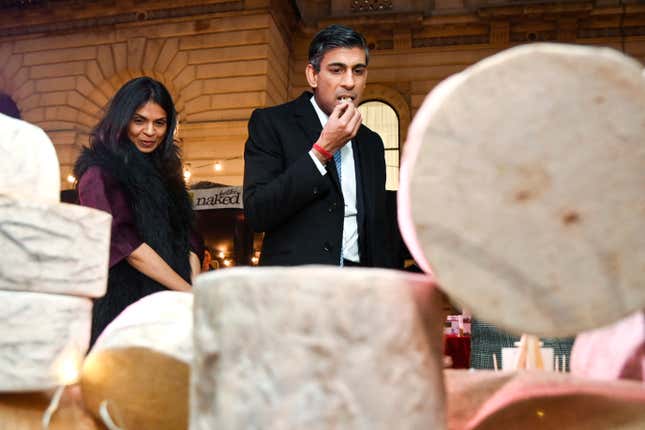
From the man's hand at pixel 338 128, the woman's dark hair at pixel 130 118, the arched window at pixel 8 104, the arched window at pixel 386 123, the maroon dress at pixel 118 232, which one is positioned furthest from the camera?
the arched window at pixel 8 104

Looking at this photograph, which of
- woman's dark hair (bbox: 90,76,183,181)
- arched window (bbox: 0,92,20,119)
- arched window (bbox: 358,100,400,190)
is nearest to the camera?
woman's dark hair (bbox: 90,76,183,181)

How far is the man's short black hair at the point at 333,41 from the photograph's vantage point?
6.91 ft

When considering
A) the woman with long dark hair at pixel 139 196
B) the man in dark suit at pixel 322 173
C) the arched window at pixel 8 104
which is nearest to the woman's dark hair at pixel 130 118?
the woman with long dark hair at pixel 139 196

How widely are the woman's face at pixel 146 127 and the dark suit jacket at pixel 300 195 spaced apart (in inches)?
18.5

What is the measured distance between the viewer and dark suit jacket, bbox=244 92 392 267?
181 centimetres

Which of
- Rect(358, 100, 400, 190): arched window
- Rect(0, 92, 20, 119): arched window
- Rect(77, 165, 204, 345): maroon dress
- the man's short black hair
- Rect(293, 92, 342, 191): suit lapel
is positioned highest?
Rect(0, 92, 20, 119): arched window

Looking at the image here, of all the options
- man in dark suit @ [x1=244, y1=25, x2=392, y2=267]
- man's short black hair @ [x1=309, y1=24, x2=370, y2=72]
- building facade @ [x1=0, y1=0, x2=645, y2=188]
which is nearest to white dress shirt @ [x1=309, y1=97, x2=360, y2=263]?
man in dark suit @ [x1=244, y1=25, x2=392, y2=267]

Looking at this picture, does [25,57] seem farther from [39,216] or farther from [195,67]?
[39,216]

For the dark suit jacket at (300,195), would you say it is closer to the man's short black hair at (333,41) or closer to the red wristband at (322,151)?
the red wristband at (322,151)

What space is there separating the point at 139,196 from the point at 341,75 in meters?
0.86

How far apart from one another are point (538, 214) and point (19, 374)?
2.81ft

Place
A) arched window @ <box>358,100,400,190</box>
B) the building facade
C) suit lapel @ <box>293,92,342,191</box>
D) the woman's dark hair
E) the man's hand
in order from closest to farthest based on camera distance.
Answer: the man's hand
suit lapel @ <box>293,92,342,191</box>
the woman's dark hair
the building facade
arched window @ <box>358,100,400,190</box>

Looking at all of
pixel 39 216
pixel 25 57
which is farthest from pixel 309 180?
Answer: pixel 25 57

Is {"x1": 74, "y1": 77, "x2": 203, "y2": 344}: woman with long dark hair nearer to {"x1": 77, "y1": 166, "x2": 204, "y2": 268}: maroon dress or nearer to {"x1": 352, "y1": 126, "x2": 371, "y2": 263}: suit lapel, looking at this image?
{"x1": 77, "y1": 166, "x2": 204, "y2": 268}: maroon dress
